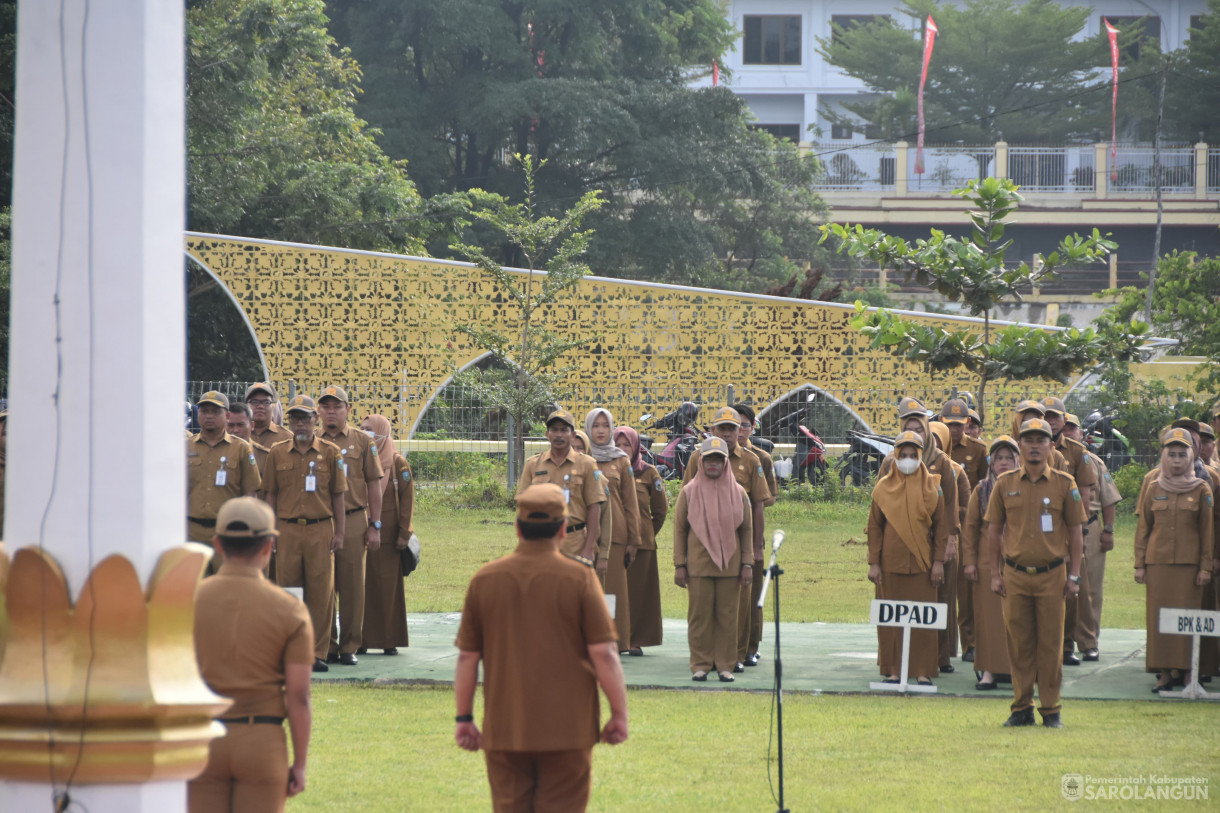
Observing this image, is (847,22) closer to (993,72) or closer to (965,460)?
(993,72)

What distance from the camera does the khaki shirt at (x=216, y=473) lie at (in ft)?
36.1

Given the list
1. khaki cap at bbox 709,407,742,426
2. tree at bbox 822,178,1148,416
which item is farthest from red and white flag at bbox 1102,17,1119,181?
khaki cap at bbox 709,407,742,426

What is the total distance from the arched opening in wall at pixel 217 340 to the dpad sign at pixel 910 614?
21.8 metres

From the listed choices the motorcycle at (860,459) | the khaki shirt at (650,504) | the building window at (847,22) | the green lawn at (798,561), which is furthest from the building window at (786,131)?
the khaki shirt at (650,504)

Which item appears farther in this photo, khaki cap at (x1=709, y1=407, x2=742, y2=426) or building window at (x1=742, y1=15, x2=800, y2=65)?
building window at (x1=742, y1=15, x2=800, y2=65)

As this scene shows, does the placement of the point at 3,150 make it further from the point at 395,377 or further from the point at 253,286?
the point at 395,377

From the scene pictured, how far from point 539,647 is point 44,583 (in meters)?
2.33

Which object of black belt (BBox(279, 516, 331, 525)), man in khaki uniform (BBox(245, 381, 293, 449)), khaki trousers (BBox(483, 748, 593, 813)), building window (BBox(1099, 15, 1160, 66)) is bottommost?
khaki trousers (BBox(483, 748, 593, 813))

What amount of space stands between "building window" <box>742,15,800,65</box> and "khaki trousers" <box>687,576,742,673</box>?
46.6m

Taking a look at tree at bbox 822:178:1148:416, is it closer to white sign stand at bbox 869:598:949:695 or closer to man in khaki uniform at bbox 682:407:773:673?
man in khaki uniform at bbox 682:407:773:673

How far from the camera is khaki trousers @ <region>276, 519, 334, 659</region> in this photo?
1131 cm

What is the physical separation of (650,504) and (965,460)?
2.71 m

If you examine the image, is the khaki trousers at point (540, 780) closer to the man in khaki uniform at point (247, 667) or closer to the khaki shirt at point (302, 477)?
the man in khaki uniform at point (247, 667)

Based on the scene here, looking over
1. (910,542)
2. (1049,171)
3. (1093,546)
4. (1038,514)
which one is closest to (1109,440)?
(1093,546)
